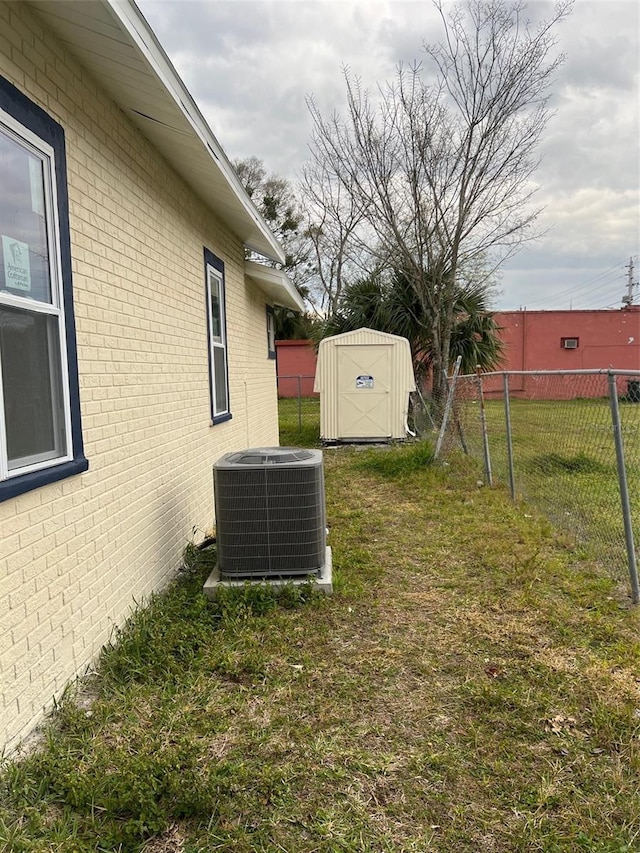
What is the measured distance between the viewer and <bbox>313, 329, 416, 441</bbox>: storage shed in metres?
11.6

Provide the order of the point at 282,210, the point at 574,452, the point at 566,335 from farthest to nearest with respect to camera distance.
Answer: the point at 282,210 < the point at 566,335 < the point at 574,452

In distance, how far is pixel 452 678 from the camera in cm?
297

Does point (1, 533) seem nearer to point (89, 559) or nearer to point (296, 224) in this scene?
point (89, 559)

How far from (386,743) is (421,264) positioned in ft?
37.2

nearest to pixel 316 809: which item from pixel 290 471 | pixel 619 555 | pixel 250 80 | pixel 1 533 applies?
pixel 1 533

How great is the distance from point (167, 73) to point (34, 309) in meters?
1.50

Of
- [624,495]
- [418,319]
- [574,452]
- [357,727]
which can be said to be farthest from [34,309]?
[418,319]

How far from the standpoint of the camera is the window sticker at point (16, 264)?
91.1 inches

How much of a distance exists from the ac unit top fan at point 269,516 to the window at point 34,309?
4.08 feet

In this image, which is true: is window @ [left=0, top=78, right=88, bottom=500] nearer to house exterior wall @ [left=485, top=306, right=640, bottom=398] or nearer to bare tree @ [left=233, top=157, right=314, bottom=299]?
house exterior wall @ [left=485, top=306, right=640, bottom=398]

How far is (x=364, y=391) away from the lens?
11625mm

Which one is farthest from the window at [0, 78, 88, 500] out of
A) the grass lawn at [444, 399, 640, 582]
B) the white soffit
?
the white soffit

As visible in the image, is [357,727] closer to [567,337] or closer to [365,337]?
[365,337]

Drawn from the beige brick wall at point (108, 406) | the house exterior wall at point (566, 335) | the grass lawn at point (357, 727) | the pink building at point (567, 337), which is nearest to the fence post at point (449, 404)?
the beige brick wall at point (108, 406)
